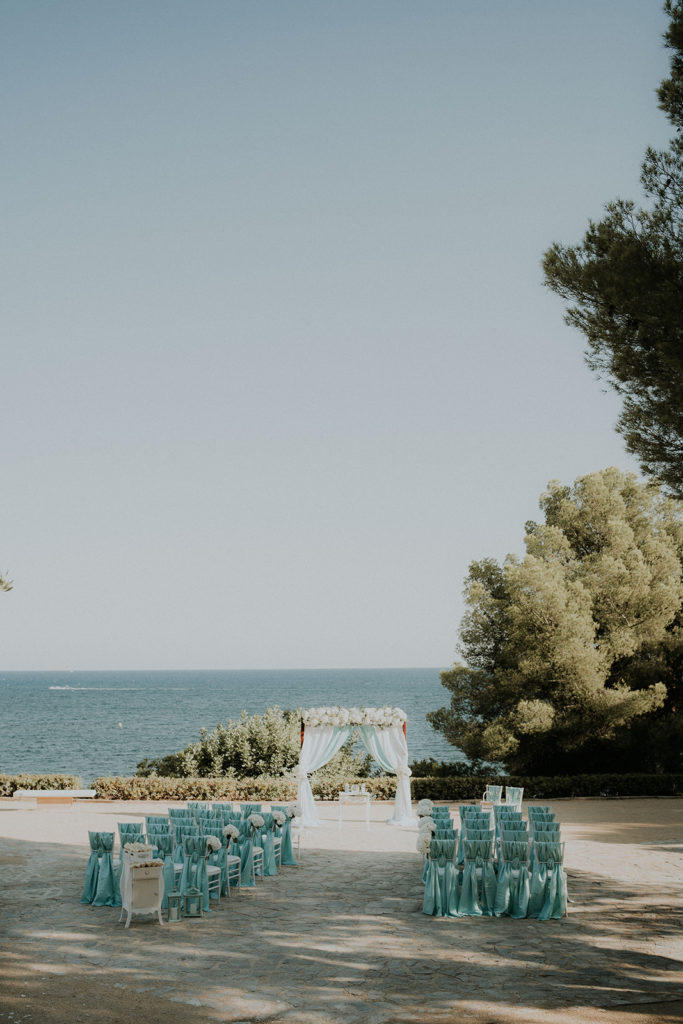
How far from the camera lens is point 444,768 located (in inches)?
925

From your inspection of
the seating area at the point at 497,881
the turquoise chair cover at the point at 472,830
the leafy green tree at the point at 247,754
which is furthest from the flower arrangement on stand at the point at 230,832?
the leafy green tree at the point at 247,754

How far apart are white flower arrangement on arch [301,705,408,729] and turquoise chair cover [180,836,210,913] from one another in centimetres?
708

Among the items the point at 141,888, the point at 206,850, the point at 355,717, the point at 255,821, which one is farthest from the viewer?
the point at 355,717

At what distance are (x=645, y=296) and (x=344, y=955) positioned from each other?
7.07m

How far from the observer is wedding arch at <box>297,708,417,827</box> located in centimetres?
1822

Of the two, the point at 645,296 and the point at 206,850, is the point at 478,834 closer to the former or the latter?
the point at 206,850

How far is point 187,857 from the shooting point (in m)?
11.0

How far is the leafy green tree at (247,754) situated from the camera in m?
24.5

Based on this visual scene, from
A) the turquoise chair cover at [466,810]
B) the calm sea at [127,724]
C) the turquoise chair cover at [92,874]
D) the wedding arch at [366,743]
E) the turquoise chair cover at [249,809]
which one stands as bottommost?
the calm sea at [127,724]

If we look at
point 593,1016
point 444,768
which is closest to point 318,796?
point 444,768

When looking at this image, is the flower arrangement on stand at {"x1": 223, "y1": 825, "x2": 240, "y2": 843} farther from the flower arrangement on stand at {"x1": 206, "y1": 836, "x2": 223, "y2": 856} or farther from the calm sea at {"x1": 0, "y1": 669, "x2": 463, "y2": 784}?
the calm sea at {"x1": 0, "y1": 669, "x2": 463, "y2": 784}

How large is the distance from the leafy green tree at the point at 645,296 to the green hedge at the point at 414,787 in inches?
540

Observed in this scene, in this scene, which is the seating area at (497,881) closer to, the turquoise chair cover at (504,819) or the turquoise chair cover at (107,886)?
the turquoise chair cover at (504,819)

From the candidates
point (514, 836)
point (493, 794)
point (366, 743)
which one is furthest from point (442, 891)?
point (493, 794)
